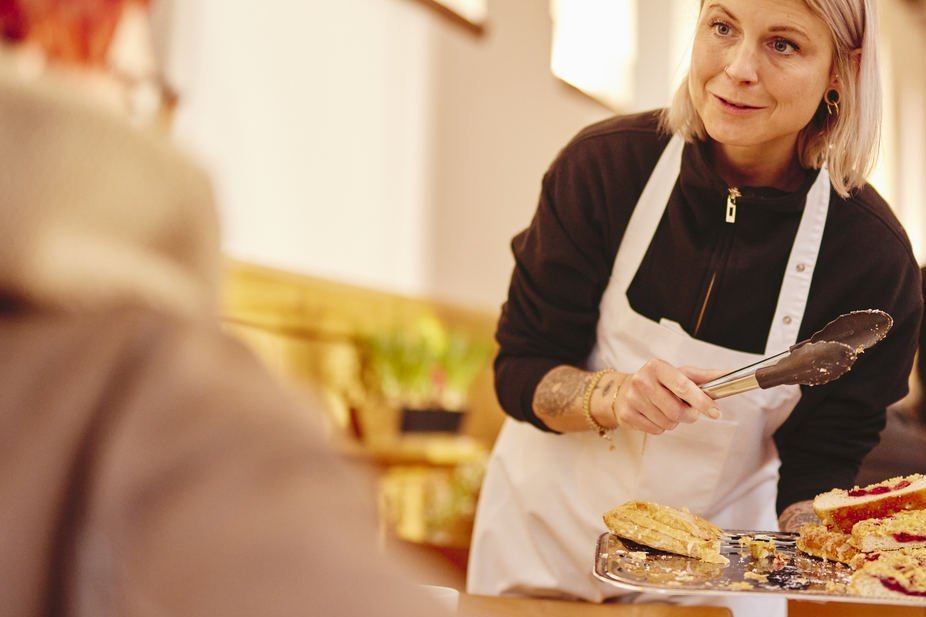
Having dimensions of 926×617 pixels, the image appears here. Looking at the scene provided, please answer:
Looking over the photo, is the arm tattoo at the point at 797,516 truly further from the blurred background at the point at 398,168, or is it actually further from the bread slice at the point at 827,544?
the blurred background at the point at 398,168

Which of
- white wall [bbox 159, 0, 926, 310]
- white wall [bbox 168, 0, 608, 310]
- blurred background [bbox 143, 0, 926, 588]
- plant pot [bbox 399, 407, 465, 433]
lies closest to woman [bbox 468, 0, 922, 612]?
white wall [bbox 159, 0, 926, 310]

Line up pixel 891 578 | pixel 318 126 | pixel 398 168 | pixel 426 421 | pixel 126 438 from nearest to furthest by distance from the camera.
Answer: pixel 126 438 → pixel 891 578 → pixel 318 126 → pixel 398 168 → pixel 426 421

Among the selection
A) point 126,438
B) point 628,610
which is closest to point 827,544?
point 628,610

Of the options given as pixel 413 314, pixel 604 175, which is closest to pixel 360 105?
pixel 413 314

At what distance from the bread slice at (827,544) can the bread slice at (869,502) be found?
0.04 metres

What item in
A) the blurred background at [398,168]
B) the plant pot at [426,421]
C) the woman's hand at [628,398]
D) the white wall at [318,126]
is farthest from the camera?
the plant pot at [426,421]

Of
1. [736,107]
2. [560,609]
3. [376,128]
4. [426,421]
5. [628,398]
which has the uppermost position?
[736,107]

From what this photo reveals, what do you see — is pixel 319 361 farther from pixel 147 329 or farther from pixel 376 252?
pixel 147 329

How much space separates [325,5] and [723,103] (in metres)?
1.96

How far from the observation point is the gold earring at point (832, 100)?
1384 mm

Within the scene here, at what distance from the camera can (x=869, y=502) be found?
1.25 meters

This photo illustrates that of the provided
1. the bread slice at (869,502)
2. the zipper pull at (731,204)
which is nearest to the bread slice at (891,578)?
the bread slice at (869,502)

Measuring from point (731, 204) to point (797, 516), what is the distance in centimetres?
43

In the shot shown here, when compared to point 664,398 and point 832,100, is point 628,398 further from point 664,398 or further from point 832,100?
point 832,100
